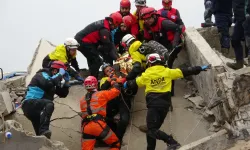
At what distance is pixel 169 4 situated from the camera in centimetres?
1030

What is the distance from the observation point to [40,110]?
830 cm

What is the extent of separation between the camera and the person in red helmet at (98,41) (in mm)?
9930

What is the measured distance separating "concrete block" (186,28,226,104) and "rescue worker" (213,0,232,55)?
0.77 meters

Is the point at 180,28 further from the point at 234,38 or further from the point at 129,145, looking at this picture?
the point at 129,145

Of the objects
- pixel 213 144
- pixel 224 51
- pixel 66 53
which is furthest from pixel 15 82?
pixel 213 144

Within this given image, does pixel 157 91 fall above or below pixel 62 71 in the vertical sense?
below

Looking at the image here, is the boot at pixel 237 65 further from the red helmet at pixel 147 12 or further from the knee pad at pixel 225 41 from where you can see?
the red helmet at pixel 147 12

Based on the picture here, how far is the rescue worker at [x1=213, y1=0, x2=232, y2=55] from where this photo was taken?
1095 cm

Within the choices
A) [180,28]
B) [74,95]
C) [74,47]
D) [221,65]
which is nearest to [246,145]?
[221,65]

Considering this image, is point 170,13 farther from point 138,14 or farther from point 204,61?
point 204,61

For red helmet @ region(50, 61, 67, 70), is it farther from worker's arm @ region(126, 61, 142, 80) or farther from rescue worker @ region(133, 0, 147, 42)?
rescue worker @ region(133, 0, 147, 42)

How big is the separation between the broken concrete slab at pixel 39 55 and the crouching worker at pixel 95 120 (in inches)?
147

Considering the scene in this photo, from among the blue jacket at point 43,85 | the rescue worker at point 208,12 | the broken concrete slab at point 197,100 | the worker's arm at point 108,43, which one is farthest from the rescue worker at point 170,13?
the blue jacket at point 43,85

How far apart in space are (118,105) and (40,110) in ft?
5.28
